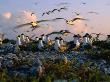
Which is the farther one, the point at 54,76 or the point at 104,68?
the point at 104,68

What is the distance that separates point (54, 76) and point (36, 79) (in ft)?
4.09

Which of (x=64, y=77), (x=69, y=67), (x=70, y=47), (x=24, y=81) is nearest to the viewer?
(x=24, y=81)

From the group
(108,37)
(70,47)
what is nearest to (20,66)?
(70,47)

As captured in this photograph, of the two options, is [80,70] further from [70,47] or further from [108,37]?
[108,37]

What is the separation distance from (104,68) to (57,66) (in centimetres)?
306

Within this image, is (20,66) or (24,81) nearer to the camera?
(24,81)

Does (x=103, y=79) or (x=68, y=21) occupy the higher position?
(x=68, y=21)

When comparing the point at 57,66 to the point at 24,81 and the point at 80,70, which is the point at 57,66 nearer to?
the point at 80,70

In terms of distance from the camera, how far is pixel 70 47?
4034cm

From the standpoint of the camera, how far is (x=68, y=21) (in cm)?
3347

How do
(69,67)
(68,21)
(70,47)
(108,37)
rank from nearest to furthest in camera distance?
(69,67)
(68,21)
(70,47)
(108,37)

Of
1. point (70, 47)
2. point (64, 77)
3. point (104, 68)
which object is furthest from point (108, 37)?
point (64, 77)

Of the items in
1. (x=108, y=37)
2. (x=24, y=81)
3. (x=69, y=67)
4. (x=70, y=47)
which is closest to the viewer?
(x=24, y=81)

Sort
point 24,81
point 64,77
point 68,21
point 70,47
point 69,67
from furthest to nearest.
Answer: point 70,47
point 68,21
point 69,67
point 64,77
point 24,81
